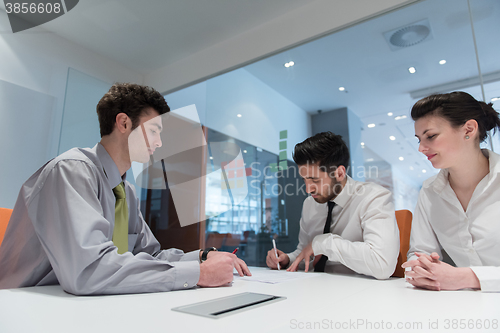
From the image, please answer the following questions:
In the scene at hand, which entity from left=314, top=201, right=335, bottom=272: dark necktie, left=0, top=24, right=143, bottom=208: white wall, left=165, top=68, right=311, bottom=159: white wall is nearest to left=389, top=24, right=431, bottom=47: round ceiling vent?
left=165, top=68, right=311, bottom=159: white wall

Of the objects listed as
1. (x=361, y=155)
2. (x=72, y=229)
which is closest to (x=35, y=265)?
(x=72, y=229)

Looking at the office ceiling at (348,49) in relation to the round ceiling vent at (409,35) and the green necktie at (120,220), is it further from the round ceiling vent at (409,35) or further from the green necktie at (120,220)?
the green necktie at (120,220)

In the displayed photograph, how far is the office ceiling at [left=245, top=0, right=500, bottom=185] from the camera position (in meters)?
2.16

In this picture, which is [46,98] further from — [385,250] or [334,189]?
[385,250]

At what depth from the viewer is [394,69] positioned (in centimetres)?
244

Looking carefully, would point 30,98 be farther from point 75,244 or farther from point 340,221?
point 340,221

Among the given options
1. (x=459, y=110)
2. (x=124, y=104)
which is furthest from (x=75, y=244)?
(x=459, y=110)

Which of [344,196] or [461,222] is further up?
[344,196]

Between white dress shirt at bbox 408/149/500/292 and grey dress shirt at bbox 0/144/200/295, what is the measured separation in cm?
108

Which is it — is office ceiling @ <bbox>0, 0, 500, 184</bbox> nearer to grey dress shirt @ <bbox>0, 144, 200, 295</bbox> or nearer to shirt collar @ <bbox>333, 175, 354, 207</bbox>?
shirt collar @ <bbox>333, 175, 354, 207</bbox>

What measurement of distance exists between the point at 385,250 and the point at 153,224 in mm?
3121

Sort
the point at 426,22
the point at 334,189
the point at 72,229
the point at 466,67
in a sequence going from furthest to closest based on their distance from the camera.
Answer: the point at 426,22
the point at 466,67
the point at 334,189
the point at 72,229

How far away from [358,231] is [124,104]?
130 centimetres

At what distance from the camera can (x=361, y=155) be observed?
2.51 m
